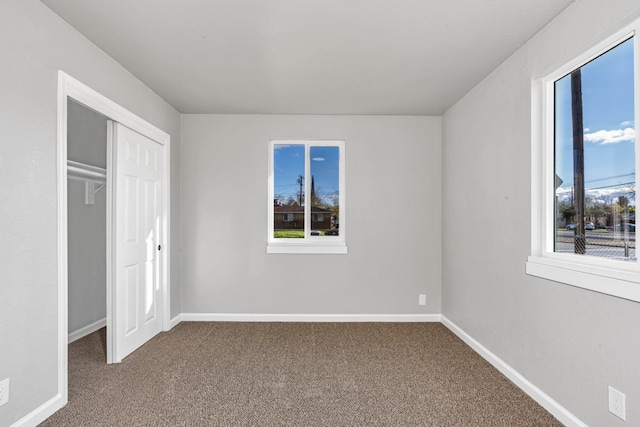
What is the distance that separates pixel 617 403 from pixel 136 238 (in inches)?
141

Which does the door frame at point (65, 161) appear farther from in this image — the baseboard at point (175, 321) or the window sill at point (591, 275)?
the window sill at point (591, 275)

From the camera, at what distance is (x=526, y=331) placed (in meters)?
2.50

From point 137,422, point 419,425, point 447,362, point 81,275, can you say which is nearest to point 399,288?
point 447,362

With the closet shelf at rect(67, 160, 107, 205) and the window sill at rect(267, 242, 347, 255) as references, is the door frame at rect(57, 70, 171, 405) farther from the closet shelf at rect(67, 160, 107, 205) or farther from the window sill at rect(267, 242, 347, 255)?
the window sill at rect(267, 242, 347, 255)

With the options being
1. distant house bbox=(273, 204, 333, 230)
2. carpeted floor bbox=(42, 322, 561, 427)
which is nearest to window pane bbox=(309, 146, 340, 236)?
distant house bbox=(273, 204, 333, 230)

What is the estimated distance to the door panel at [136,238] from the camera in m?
2.98

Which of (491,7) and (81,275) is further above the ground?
(491,7)

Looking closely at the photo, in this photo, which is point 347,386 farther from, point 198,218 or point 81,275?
point 81,275

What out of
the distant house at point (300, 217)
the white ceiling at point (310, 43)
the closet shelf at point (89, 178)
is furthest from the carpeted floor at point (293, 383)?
the white ceiling at point (310, 43)

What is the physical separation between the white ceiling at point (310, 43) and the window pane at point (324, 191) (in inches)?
32.6

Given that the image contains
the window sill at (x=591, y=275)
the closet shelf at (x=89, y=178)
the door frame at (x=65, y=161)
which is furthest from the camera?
the closet shelf at (x=89, y=178)

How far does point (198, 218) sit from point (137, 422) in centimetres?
243

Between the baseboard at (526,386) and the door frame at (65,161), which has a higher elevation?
the door frame at (65,161)

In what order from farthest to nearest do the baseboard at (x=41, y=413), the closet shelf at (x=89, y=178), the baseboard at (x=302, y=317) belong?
the baseboard at (x=302, y=317), the closet shelf at (x=89, y=178), the baseboard at (x=41, y=413)
